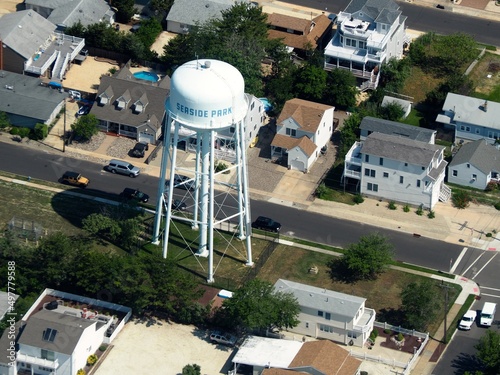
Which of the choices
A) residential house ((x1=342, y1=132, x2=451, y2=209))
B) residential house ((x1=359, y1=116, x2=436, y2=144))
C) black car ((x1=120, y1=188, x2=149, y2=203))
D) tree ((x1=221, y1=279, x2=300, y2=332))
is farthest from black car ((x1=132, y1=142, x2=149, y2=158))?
tree ((x1=221, y1=279, x2=300, y2=332))

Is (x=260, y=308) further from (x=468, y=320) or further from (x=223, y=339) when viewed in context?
(x=468, y=320)

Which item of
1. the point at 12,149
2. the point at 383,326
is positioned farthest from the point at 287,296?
the point at 12,149

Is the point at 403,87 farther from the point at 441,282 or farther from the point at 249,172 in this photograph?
the point at 441,282

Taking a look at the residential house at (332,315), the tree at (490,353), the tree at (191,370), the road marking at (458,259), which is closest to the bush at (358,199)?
the road marking at (458,259)

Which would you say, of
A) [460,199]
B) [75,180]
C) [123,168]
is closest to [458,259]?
[460,199]

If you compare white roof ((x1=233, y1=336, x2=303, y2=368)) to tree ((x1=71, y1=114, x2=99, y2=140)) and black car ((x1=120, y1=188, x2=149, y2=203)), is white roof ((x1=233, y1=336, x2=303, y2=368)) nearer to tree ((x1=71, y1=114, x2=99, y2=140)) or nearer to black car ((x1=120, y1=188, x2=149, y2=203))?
black car ((x1=120, y1=188, x2=149, y2=203))

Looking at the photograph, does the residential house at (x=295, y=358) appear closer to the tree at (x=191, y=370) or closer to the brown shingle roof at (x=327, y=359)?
the brown shingle roof at (x=327, y=359)

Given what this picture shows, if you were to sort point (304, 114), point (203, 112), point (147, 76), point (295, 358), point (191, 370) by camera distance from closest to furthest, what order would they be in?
point (191, 370) → point (295, 358) → point (203, 112) → point (304, 114) → point (147, 76)

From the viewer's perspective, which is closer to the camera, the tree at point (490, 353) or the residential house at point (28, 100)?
the tree at point (490, 353)
